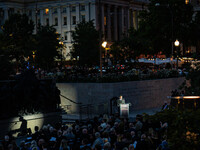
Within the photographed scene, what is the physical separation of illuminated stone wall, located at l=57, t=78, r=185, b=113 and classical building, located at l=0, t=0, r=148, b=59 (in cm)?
6258

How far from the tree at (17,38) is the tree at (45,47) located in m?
1.47

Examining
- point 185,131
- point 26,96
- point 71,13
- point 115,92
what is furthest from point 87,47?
point 185,131

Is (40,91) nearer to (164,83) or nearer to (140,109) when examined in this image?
(140,109)

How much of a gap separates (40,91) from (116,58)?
1860 centimetres

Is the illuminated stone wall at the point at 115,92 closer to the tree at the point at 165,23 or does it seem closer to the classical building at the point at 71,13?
the tree at the point at 165,23

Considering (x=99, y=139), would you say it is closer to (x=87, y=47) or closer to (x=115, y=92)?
(x=115, y=92)

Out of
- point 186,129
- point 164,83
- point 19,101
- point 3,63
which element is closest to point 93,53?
point 164,83

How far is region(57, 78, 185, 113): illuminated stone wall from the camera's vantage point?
98.9ft

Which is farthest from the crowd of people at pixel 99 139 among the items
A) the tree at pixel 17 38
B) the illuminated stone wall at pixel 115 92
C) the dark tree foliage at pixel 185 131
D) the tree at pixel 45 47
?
the tree at pixel 17 38

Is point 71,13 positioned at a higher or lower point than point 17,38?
higher

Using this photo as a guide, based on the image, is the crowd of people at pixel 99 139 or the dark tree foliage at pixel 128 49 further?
the dark tree foliage at pixel 128 49

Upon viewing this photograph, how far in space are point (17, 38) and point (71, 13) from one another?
35.9 metres

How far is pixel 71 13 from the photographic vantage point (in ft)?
324

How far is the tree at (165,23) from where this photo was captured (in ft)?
216
